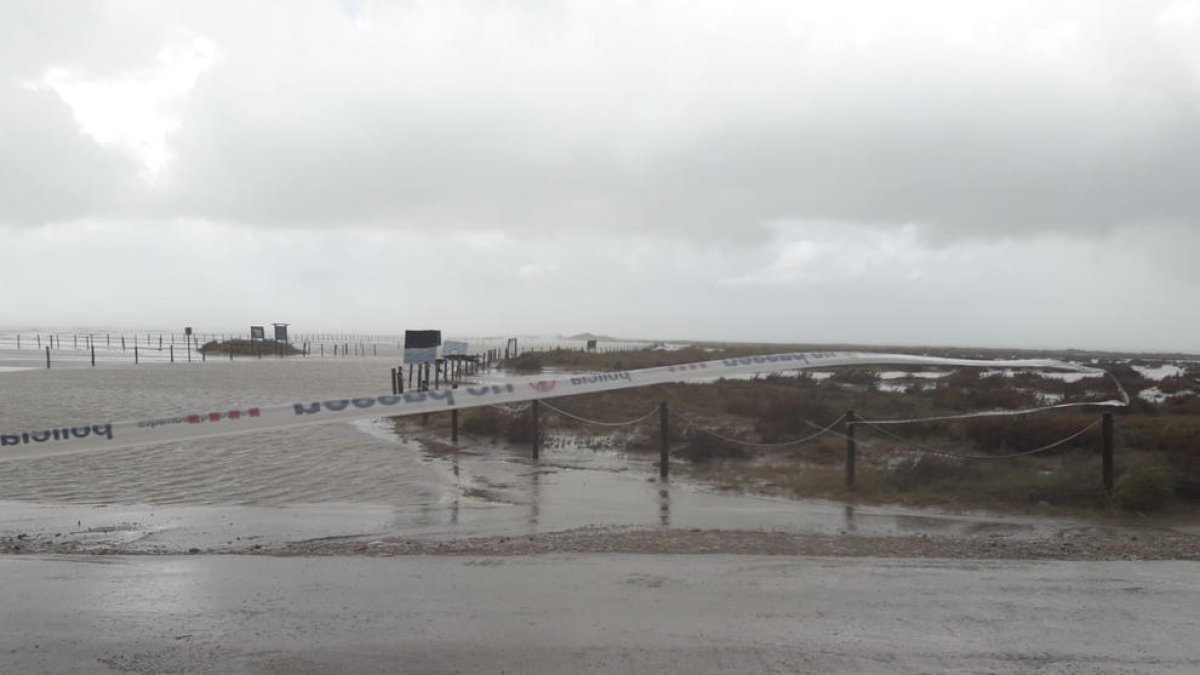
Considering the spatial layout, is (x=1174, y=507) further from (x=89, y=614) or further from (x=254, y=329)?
(x=254, y=329)

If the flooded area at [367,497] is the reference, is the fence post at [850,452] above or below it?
above

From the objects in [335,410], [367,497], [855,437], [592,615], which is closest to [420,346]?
[367,497]

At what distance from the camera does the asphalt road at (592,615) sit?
428 centimetres

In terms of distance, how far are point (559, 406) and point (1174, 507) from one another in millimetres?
15540

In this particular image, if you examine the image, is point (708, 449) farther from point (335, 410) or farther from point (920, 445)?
point (335, 410)

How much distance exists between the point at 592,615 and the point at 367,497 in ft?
22.2

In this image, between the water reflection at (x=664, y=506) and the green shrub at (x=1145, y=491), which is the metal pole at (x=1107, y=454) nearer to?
the green shrub at (x=1145, y=491)

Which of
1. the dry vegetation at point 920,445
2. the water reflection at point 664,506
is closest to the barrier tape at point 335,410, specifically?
the water reflection at point 664,506

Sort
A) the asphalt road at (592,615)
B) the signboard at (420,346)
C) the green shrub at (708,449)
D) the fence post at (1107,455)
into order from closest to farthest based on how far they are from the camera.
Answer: the asphalt road at (592,615)
the fence post at (1107,455)
the green shrub at (708,449)
the signboard at (420,346)

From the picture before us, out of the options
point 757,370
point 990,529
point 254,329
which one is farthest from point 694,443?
point 254,329

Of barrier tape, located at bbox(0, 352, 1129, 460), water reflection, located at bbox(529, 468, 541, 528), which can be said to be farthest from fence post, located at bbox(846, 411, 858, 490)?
water reflection, located at bbox(529, 468, 541, 528)

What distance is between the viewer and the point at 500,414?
19.4 meters

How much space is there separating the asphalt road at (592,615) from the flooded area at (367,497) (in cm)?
206

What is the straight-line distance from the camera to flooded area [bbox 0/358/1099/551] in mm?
8773
